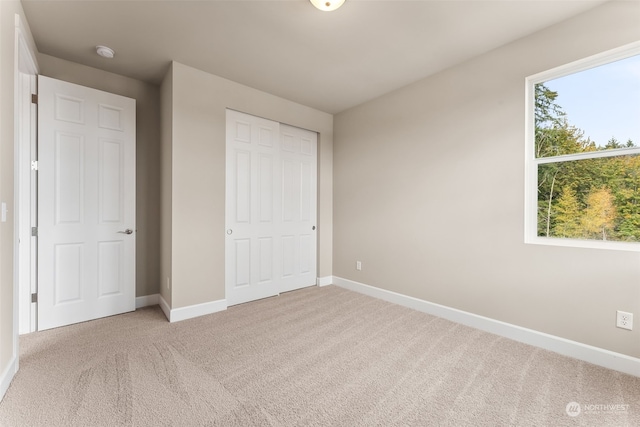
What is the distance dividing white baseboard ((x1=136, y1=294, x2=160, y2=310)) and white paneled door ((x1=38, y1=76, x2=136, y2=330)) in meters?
0.15

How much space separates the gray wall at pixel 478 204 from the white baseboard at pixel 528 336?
5 centimetres

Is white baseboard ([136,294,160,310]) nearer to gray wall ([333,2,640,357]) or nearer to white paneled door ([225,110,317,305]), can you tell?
white paneled door ([225,110,317,305])

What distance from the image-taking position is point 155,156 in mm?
3328

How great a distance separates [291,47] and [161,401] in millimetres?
2935

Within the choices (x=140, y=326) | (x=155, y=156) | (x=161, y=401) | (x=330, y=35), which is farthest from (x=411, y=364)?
(x=155, y=156)

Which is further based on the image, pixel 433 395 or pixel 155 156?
pixel 155 156

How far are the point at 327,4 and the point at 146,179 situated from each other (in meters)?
2.74

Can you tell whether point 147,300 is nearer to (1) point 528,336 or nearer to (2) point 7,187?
(2) point 7,187

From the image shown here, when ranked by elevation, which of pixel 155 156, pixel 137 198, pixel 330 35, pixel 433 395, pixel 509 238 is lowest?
A: pixel 433 395

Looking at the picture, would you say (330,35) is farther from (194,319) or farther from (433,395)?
(194,319)

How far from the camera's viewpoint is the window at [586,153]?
200cm

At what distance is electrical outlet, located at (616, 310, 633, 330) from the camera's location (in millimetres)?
1925

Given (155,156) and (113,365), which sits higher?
(155,156)

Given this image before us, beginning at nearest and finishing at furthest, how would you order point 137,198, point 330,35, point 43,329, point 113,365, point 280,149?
1. point 113,365
2. point 330,35
3. point 43,329
4. point 137,198
5. point 280,149
